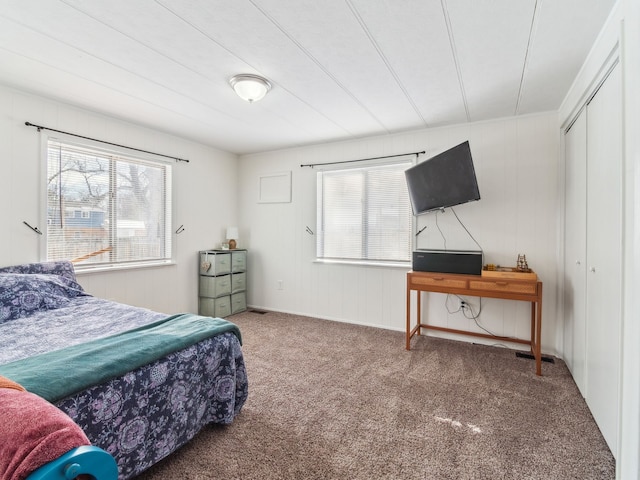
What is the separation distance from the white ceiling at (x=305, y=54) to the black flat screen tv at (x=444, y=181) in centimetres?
48

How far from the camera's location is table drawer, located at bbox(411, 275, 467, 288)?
287cm

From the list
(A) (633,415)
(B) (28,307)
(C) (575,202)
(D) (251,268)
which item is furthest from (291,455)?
(D) (251,268)

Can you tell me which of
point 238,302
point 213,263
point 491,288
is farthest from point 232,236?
point 491,288

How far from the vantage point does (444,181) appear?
3.04 metres

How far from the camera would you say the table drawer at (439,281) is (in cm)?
287

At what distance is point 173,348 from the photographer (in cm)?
161

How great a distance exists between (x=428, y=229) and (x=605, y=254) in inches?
71.2

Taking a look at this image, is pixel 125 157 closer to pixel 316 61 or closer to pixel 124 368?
pixel 316 61

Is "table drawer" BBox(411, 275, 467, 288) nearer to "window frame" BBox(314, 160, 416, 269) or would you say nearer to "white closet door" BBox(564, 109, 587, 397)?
"window frame" BBox(314, 160, 416, 269)

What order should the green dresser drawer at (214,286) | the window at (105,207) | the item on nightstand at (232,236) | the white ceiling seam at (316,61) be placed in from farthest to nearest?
1. the item on nightstand at (232,236)
2. the green dresser drawer at (214,286)
3. the window at (105,207)
4. the white ceiling seam at (316,61)

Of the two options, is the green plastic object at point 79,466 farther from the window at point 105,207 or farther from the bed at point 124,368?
the window at point 105,207

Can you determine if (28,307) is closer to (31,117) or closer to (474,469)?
(31,117)

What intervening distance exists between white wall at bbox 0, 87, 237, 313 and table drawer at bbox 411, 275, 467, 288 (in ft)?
9.35

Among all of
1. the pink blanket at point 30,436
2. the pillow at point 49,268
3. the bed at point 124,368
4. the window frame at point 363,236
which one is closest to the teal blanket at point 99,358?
the bed at point 124,368
